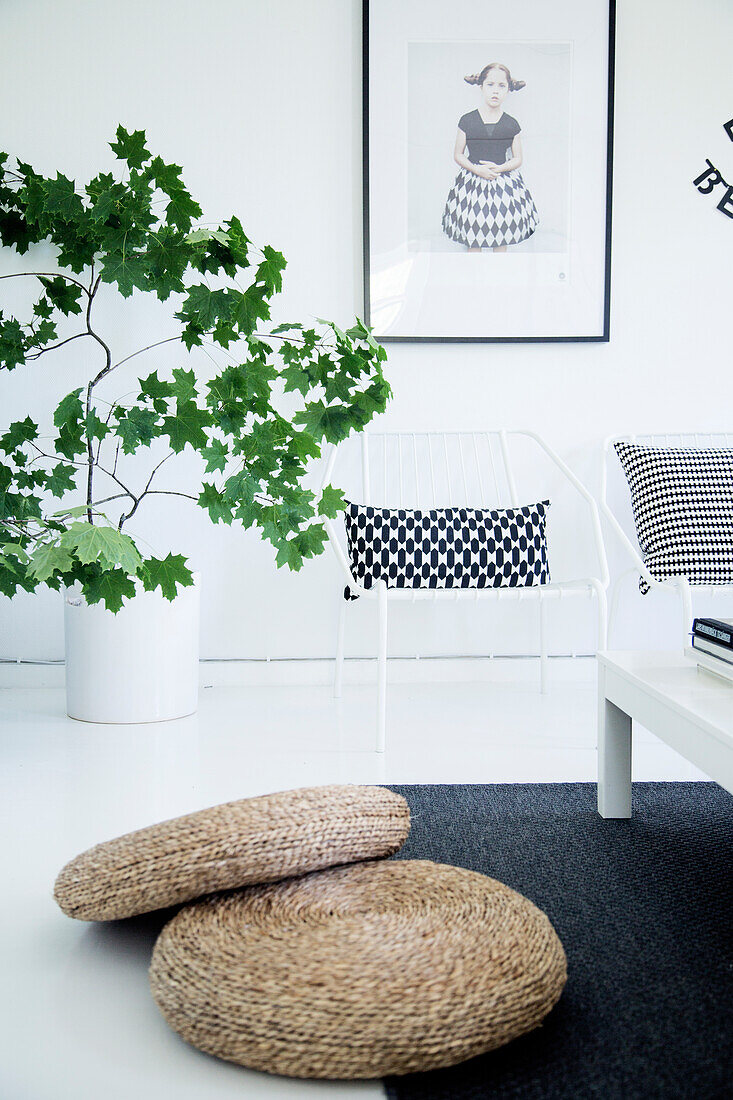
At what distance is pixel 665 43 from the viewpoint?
255 centimetres

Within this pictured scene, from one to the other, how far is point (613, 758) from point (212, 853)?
0.77 metres

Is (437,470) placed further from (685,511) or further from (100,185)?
(100,185)

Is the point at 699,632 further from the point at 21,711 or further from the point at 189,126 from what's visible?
the point at 189,126

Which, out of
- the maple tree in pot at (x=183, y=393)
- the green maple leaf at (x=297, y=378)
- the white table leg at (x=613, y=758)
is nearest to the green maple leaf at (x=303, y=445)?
the maple tree in pot at (x=183, y=393)

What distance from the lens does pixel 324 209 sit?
2531mm

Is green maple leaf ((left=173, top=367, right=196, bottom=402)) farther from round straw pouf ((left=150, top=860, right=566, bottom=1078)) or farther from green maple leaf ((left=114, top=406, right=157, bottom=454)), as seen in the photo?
round straw pouf ((left=150, top=860, right=566, bottom=1078))

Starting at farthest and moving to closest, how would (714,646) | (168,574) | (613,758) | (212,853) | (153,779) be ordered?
(168,574), (153,779), (613,758), (714,646), (212,853)

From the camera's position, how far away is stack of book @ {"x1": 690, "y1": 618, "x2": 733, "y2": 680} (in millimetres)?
1260

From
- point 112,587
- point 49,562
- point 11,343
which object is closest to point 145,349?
point 11,343

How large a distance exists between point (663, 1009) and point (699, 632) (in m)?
0.60

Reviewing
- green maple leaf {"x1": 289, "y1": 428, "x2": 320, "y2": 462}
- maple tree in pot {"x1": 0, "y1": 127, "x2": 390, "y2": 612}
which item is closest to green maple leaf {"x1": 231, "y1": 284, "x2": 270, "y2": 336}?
maple tree in pot {"x1": 0, "y1": 127, "x2": 390, "y2": 612}

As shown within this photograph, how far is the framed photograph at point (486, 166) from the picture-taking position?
8.16 feet

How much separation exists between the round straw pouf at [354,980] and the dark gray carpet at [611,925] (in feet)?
0.14

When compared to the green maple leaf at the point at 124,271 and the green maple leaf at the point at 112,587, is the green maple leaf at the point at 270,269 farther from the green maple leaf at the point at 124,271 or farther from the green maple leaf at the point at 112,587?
the green maple leaf at the point at 112,587
